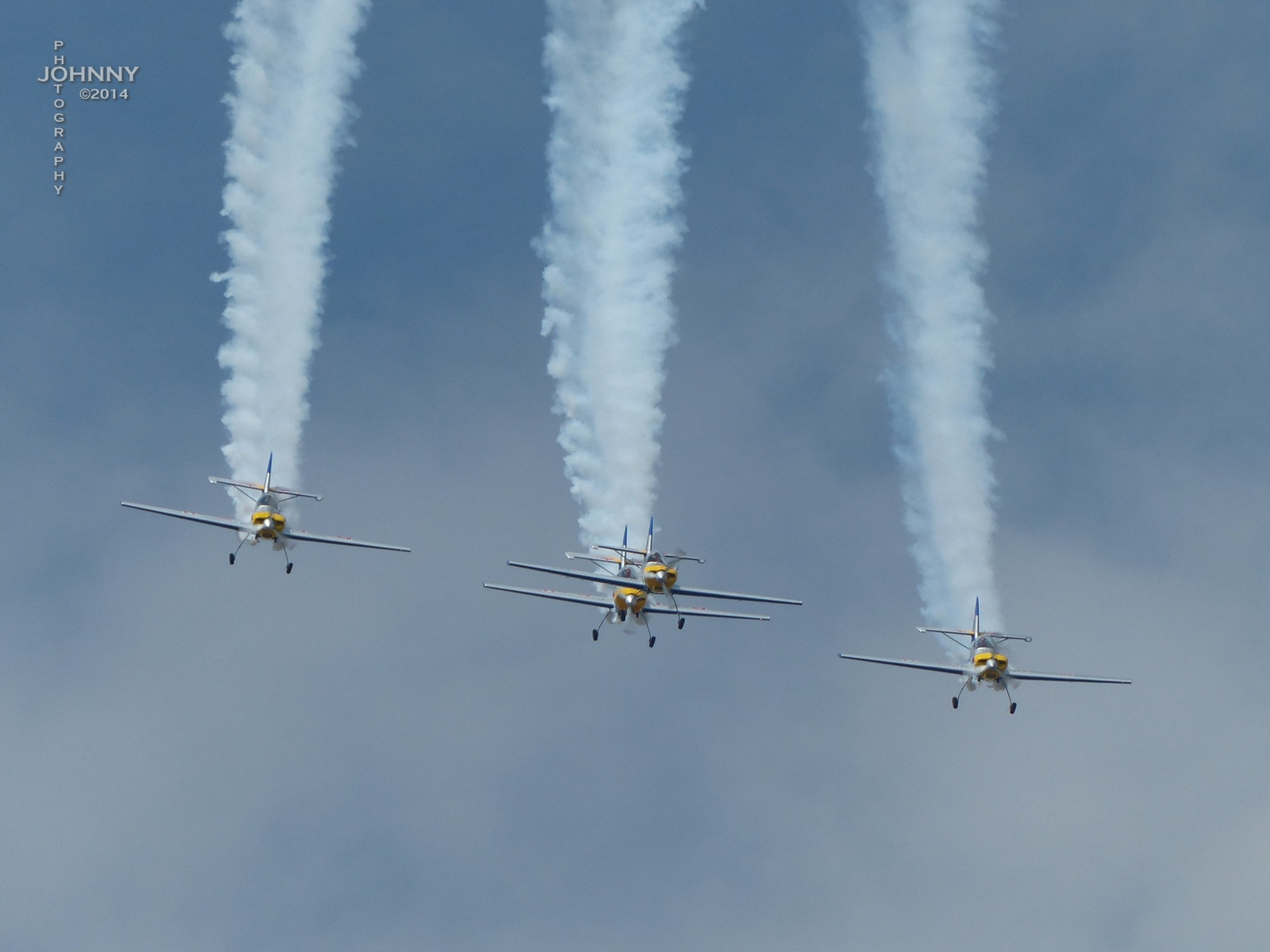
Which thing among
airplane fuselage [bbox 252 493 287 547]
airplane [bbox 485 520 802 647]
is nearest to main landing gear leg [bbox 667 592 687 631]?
airplane [bbox 485 520 802 647]

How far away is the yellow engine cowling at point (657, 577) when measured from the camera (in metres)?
79.9

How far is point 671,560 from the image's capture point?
80.7 m

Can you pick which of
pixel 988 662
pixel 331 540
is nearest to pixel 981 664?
pixel 988 662

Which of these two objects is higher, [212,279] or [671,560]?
[212,279]

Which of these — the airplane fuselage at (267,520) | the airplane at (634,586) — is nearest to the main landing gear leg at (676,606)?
the airplane at (634,586)

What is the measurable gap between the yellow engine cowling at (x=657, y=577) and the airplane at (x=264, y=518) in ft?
31.0

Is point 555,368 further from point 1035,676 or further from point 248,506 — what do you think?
point 1035,676

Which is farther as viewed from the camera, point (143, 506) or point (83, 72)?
point (83, 72)

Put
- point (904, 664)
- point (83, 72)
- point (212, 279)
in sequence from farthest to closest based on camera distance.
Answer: point (83, 72), point (904, 664), point (212, 279)

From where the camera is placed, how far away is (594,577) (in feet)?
261

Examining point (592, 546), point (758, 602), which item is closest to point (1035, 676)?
point (758, 602)

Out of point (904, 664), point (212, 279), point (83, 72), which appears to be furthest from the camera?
point (83, 72)

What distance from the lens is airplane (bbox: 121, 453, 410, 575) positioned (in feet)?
255

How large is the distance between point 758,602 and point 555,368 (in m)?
13.4
